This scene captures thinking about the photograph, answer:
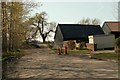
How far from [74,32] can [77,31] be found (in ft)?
3.67

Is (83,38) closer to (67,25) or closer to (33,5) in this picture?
(67,25)

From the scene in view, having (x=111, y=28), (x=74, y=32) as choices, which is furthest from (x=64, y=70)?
(x=111, y=28)

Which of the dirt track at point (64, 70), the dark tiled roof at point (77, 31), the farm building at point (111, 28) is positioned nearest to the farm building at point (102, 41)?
the farm building at point (111, 28)

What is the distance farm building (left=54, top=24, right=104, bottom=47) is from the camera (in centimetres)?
6712

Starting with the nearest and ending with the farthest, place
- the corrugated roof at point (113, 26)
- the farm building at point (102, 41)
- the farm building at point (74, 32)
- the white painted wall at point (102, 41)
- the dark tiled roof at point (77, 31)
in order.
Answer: the farm building at point (102, 41), the white painted wall at point (102, 41), the farm building at point (74, 32), the dark tiled roof at point (77, 31), the corrugated roof at point (113, 26)

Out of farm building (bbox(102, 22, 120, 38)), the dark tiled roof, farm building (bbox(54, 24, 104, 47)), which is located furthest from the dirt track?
the dark tiled roof

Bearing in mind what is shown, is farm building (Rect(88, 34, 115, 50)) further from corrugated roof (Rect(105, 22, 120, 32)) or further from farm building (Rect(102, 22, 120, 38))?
corrugated roof (Rect(105, 22, 120, 32))

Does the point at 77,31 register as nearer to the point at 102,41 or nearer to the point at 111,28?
the point at 111,28

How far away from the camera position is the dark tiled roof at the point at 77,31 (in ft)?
221

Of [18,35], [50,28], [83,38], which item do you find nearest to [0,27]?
[18,35]

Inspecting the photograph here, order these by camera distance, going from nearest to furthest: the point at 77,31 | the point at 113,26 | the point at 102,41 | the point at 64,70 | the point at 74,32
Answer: the point at 64,70 → the point at 102,41 → the point at 74,32 → the point at 113,26 → the point at 77,31

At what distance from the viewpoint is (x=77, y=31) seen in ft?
228

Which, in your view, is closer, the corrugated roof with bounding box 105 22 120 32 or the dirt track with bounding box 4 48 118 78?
the dirt track with bounding box 4 48 118 78

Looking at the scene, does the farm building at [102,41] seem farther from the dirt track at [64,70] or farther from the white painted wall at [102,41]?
the dirt track at [64,70]
